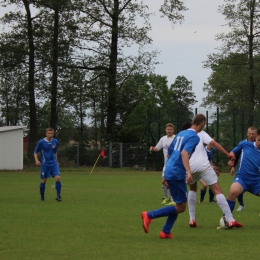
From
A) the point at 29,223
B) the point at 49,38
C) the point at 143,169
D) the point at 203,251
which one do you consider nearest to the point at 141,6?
the point at 49,38

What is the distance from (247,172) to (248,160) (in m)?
0.22

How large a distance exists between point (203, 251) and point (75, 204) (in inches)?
318

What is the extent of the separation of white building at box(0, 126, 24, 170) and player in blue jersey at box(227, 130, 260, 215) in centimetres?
3069

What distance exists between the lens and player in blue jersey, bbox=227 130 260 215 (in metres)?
11.4

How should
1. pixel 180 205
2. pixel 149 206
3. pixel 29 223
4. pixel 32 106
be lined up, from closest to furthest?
pixel 180 205, pixel 29 223, pixel 149 206, pixel 32 106

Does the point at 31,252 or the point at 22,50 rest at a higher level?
the point at 22,50

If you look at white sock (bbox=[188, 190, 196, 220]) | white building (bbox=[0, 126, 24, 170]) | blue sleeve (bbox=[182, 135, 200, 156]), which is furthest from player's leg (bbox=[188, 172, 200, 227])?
white building (bbox=[0, 126, 24, 170])

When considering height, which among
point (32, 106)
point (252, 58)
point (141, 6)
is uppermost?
point (141, 6)

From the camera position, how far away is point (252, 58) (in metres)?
48.1

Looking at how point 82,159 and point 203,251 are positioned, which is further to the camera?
point 82,159

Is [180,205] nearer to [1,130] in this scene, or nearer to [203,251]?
[203,251]

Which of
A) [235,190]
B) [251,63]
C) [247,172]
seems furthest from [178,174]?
[251,63]

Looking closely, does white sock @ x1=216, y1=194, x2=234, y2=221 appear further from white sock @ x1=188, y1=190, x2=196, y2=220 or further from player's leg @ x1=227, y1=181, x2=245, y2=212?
white sock @ x1=188, y1=190, x2=196, y2=220

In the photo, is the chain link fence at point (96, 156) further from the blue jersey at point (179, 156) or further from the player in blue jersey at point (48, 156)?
the blue jersey at point (179, 156)
